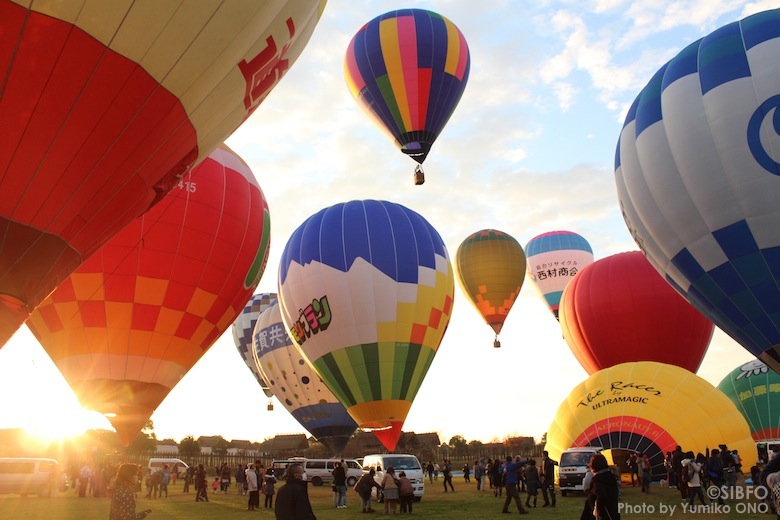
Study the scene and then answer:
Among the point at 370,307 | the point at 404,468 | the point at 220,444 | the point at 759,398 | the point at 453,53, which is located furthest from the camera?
the point at 220,444

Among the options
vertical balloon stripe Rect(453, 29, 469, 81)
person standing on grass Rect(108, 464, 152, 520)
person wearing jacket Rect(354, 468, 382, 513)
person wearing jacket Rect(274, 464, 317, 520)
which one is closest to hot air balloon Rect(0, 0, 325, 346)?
person standing on grass Rect(108, 464, 152, 520)

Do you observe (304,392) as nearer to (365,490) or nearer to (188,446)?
(365,490)

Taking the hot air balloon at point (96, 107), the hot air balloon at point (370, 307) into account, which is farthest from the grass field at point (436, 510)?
the hot air balloon at point (96, 107)

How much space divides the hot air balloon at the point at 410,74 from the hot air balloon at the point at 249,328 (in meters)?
17.5

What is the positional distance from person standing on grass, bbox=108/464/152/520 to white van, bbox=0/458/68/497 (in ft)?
53.2

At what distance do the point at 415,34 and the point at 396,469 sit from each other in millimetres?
16104

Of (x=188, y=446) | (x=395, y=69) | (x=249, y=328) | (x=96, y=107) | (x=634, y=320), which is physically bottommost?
(x=188, y=446)

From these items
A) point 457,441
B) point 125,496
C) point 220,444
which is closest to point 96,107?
point 125,496

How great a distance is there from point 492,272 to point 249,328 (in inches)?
620

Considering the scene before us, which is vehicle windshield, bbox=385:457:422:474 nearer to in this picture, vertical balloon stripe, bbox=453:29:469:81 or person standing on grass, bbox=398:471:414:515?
person standing on grass, bbox=398:471:414:515

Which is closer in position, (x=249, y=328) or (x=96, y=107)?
(x=96, y=107)

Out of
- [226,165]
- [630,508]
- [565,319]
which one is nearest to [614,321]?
[565,319]

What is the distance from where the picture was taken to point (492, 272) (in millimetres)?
34750

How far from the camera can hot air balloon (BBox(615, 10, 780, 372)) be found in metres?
12.8
